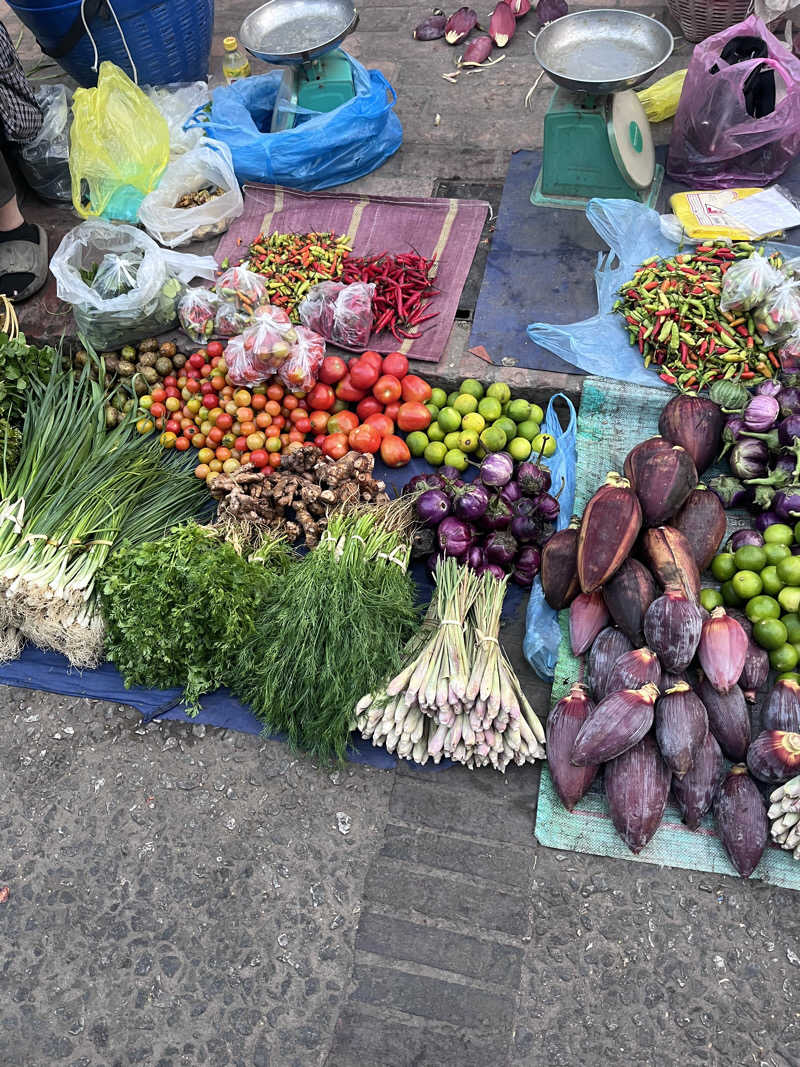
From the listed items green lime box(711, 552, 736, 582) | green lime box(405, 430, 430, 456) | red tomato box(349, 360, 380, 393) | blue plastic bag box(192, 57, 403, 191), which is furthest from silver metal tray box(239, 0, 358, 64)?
green lime box(711, 552, 736, 582)

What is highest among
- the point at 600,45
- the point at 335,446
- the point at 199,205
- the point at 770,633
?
the point at 600,45

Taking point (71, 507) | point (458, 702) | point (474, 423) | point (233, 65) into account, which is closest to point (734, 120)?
point (474, 423)

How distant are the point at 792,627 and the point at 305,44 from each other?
3722mm

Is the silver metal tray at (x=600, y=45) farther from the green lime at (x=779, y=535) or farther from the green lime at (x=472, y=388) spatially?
the green lime at (x=779, y=535)

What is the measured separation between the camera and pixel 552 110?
12.7 ft

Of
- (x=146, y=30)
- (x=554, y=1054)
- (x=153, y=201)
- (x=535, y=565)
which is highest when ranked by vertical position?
(x=146, y=30)

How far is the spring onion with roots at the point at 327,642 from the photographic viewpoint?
2.70m

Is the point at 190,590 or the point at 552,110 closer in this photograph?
the point at 190,590

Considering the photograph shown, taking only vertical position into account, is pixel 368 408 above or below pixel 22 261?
below

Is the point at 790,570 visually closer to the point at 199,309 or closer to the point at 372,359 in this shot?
the point at 372,359

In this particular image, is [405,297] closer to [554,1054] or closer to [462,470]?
[462,470]

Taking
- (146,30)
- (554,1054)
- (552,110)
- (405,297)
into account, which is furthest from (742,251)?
(146,30)

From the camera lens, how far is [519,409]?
351cm

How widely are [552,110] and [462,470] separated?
1865 millimetres
